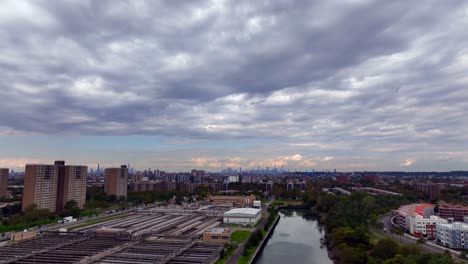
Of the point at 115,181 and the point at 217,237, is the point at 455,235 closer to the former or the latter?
the point at 217,237

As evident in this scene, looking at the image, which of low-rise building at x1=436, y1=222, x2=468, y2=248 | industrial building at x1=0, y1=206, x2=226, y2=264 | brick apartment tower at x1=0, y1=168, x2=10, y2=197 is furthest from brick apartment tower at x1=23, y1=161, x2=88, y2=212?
low-rise building at x1=436, y1=222, x2=468, y2=248

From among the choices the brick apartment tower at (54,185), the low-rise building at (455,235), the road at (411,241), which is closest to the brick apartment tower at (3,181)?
the brick apartment tower at (54,185)

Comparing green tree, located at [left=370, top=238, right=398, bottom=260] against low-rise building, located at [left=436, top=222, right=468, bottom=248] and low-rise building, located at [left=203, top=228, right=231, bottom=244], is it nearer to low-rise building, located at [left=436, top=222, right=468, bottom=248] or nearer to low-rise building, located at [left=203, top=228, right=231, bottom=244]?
low-rise building, located at [left=436, top=222, right=468, bottom=248]

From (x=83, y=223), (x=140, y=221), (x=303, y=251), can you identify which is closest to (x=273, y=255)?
(x=303, y=251)

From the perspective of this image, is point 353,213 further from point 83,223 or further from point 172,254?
point 83,223

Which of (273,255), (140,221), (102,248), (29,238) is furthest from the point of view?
(140,221)

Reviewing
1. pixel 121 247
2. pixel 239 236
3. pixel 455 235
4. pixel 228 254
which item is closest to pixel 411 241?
pixel 455 235
